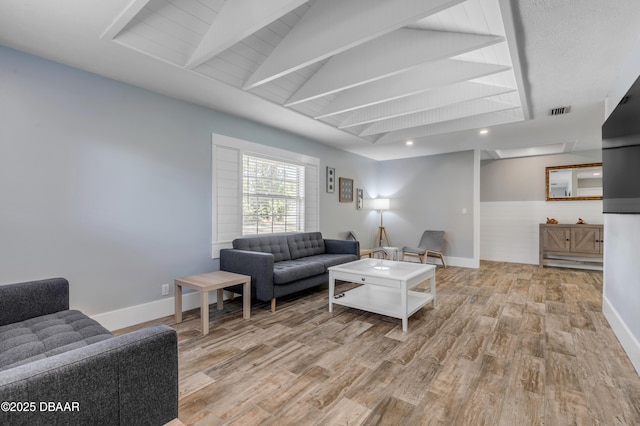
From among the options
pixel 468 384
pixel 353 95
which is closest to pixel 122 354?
pixel 468 384

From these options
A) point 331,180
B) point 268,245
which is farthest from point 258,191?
point 331,180

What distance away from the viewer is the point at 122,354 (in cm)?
107

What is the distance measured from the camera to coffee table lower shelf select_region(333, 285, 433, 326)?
2959 millimetres

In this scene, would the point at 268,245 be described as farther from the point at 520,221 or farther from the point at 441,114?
the point at 520,221

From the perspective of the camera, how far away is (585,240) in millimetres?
5605

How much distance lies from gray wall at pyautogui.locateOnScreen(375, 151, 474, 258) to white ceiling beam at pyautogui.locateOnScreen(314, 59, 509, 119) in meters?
3.54

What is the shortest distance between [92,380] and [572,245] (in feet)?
24.3

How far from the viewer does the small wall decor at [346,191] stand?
19.1 feet

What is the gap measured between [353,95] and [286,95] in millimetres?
809

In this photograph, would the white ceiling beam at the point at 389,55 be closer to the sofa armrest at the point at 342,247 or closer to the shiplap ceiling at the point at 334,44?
the shiplap ceiling at the point at 334,44

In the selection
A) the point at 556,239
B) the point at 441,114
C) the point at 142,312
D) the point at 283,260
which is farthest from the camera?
the point at 556,239

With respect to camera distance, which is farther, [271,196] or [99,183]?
[271,196]

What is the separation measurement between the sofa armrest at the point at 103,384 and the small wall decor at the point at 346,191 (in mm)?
4783

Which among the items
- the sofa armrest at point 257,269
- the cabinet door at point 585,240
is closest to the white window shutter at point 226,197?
the sofa armrest at point 257,269
